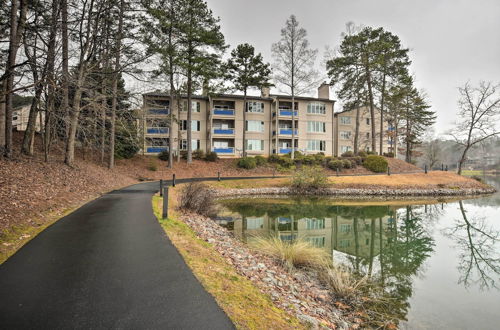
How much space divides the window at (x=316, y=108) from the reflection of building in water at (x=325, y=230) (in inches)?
1089

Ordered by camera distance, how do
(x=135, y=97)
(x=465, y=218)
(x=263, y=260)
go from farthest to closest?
1. (x=465, y=218)
2. (x=135, y=97)
3. (x=263, y=260)

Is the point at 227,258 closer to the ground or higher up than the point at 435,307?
higher up

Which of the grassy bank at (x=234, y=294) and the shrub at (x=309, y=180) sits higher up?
the shrub at (x=309, y=180)

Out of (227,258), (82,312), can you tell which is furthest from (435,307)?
(82,312)

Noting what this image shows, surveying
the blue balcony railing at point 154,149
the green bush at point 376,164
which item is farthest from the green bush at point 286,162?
the blue balcony railing at point 154,149

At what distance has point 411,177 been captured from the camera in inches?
1056

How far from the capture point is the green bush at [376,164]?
Result: 31156 mm

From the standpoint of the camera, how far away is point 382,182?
81.1ft

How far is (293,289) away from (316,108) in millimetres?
37904

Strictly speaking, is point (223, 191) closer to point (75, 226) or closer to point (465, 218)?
point (75, 226)

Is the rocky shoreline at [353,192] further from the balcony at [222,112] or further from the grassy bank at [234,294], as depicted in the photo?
the balcony at [222,112]

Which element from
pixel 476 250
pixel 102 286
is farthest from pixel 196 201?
pixel 476 250

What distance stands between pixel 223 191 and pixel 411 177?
68.5 ft

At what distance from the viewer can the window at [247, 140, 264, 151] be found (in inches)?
1495
